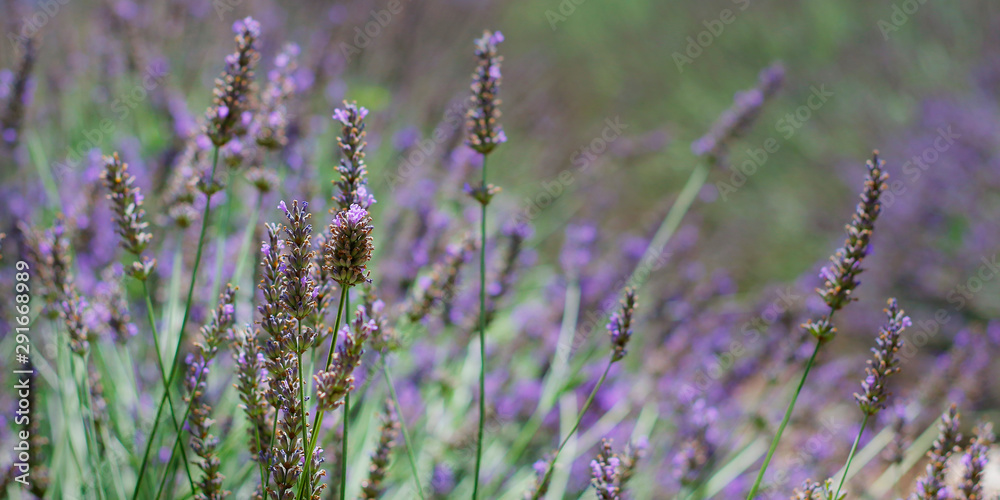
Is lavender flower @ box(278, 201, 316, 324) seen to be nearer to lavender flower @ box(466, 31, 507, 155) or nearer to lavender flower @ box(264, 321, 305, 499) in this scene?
lavender flower @ box(264, 321, 305, 499)

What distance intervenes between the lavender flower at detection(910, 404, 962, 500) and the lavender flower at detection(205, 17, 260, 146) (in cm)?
131

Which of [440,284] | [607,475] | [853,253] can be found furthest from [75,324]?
[853,253]

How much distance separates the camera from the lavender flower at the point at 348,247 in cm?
83

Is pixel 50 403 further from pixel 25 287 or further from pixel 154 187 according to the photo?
pixel 154 187

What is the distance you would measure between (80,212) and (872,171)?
1.81m

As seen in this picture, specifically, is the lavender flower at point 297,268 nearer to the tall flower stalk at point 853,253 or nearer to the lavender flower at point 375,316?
the lavender flower at point 375,316

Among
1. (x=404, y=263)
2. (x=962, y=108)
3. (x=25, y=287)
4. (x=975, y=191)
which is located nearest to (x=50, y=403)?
(x=25, y=287)

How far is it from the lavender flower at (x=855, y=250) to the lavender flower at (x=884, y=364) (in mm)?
72

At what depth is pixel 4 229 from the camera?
2.09 m

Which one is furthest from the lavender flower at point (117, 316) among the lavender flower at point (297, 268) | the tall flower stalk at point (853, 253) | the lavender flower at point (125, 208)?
the tall flower stalk at point (853, 253)

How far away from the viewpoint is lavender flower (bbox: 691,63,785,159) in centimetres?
195

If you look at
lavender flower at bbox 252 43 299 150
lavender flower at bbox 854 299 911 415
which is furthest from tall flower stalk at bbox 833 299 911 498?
lavender flower at bbox 252 43 299 150

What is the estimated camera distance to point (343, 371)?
0.84m

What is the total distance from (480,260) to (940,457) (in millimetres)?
993
